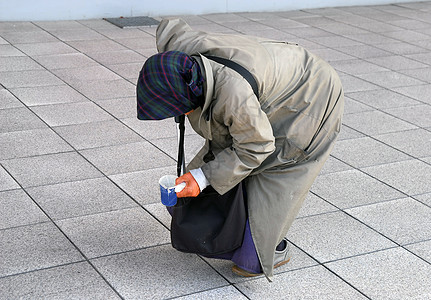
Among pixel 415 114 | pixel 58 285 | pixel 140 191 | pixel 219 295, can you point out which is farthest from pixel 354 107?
pixel 58 285

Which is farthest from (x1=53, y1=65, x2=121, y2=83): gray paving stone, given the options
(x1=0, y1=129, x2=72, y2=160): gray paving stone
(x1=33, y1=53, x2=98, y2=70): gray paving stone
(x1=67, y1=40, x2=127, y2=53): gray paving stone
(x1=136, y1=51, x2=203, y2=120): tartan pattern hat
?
(x1=136, y1=51, x2=203, y2=120): tartan pattern hat

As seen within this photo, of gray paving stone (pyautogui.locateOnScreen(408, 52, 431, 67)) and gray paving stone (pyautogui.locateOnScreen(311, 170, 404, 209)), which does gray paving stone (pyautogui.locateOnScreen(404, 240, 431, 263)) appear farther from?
gray paving stone (pyautogui.locateOnScreen(408, 52, 431, 67))

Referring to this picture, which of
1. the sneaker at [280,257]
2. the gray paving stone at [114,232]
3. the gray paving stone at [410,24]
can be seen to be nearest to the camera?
the sneaker at [280,257]

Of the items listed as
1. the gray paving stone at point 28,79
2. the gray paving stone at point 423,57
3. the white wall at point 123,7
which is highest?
the white wall at point 123,7

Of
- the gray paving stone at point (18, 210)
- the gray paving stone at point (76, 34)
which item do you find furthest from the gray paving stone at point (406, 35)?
the gray paving stone at point (18, 210)

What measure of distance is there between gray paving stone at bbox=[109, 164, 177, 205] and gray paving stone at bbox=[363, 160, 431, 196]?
59.4 inches

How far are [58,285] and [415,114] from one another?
4039mm

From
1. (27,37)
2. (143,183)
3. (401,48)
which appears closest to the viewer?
(143,183)

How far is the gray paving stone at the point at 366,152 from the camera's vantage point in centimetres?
510

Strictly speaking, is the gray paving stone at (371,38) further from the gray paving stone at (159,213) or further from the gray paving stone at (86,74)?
the gray paving stone at (159,213)

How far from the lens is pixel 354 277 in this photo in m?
3.54

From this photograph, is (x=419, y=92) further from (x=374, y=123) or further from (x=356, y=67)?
(x=374, y=123)

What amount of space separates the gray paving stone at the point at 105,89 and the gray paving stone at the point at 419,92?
2.74m

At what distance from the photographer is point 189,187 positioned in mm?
3057
